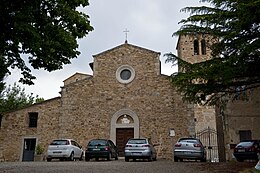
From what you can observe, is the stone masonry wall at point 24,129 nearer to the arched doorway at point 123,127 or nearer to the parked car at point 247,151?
the arched doorway at point 123,127

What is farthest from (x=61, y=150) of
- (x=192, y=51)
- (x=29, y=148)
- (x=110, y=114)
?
(x=192, y=51)

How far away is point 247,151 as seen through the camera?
51.7 ft

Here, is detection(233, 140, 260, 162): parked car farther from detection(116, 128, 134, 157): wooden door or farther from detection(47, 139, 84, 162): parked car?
detection(47, 139, 84, 162): parked car

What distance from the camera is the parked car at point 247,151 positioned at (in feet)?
51.2

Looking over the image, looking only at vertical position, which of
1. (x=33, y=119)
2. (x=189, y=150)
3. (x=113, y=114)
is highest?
(x=113, y=114)

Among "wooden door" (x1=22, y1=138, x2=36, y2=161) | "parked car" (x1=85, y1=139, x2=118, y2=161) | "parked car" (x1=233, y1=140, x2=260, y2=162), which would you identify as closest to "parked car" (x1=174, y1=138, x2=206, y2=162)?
"parked car" (x1=233, y1=140, x2=260, y2=162)

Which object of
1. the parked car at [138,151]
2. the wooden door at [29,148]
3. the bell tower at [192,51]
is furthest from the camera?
the bell tower at [192,51]

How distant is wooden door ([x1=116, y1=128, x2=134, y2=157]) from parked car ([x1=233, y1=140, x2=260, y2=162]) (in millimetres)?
8182

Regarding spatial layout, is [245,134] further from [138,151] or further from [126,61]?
[126,61]

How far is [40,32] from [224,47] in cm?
636

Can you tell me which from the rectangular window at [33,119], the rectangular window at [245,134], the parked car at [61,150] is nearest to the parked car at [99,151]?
the parked car at [61,150]

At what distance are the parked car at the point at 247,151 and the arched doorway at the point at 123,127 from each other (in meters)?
7.73

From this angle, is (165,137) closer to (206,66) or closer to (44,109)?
(44,109)

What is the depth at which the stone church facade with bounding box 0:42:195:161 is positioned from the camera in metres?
21.5
